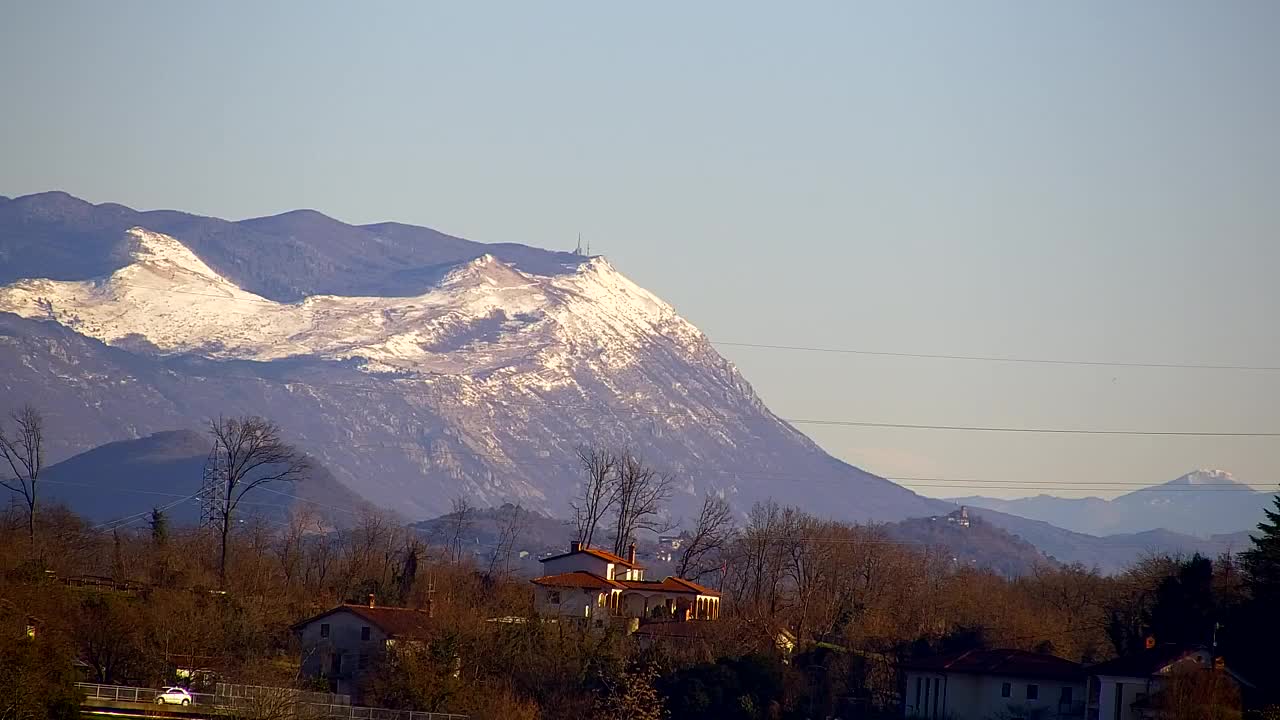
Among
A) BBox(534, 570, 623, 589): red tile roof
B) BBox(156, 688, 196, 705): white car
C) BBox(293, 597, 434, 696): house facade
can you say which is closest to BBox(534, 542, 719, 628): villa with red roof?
BBox(534, 570, 623, 589): red tile roof

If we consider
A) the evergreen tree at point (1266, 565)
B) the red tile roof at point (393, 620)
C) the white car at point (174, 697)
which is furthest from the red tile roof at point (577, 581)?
the white car at point (174, 697)

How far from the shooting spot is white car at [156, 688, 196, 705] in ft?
253

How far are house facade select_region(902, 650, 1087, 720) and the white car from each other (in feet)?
116

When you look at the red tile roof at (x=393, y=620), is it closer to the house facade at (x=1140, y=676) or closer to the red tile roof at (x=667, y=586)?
the red tile roof at (x=667, y=586)

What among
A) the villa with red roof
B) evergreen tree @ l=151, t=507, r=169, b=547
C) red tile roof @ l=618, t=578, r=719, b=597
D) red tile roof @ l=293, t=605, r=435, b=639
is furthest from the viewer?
evergreen tree @ l=151, t=507, r=169, b=547

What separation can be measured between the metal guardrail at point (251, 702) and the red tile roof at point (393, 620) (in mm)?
10643

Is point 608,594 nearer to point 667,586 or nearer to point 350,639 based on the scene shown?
point 667,586

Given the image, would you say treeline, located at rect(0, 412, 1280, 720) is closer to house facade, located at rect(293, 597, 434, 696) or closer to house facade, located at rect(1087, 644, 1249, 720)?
house facade, located at rect(293, 597, 434, 696)

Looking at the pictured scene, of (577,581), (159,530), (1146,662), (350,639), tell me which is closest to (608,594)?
(577,581)

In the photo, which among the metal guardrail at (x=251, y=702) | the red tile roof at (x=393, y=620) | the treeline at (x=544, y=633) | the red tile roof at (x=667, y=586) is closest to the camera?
the metal guardrail at (x=251, y=702)

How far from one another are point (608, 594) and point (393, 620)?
18.9 metres

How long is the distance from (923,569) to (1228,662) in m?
97.6

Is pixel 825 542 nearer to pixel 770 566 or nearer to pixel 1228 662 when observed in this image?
pixel 770 566

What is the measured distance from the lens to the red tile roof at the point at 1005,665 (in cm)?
9116
